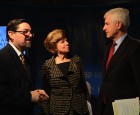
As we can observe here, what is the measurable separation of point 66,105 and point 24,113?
32.8 inches

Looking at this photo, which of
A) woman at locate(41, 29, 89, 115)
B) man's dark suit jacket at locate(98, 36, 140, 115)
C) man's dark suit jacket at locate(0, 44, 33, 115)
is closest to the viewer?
man's dark suit jacket at locate(0, 44, 33, 115)

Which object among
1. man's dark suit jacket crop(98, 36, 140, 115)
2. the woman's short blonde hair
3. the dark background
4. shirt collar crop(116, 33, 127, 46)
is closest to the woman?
the woman's short blonde hair

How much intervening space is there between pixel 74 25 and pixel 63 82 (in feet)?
7.25

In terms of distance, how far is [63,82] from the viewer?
318 cm

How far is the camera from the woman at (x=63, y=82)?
10.4 ft

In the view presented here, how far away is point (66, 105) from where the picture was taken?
3.15 m

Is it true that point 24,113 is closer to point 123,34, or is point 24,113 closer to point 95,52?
point 123,34

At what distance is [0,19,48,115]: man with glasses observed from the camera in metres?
2.23

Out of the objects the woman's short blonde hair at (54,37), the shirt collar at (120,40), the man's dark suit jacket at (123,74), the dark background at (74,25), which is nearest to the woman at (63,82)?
the woman's short blonde hair at (54,37)

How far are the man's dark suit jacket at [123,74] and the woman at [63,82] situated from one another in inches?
25.5

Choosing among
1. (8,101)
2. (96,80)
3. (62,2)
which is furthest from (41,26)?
(8,101)

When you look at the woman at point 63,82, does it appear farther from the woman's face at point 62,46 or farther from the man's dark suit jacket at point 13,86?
the man's dark suit jacket at point 13,86

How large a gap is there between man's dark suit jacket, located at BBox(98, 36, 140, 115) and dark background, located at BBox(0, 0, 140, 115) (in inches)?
99.5

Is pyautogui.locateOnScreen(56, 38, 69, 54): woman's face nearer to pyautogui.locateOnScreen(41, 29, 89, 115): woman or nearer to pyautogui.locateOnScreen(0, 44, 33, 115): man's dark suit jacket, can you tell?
pyautogui.locateOnScreen(41, 29, 89, 115): woman
